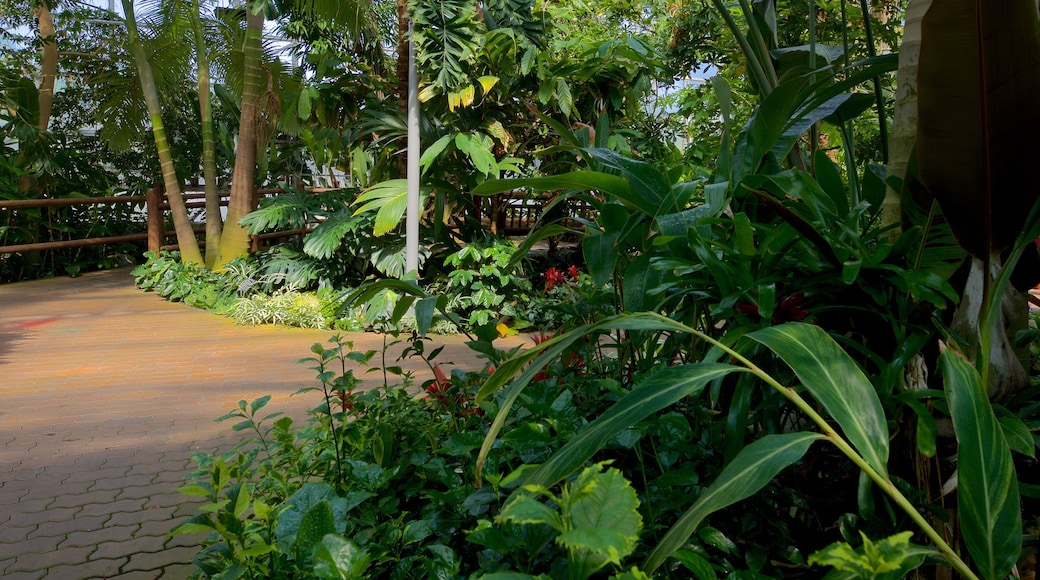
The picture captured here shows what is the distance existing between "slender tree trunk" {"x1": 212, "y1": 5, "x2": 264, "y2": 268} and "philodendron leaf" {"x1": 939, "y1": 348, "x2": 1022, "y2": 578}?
9721 millimetres

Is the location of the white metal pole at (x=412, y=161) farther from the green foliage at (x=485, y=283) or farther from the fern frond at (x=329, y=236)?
the fern frond at (x=329, y=236)

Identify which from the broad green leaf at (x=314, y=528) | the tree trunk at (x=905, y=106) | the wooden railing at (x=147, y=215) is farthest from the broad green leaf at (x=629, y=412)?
the wooden railing at (x=147, y=215)

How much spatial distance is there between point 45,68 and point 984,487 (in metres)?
14.5

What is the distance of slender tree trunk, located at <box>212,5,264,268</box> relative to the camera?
952cm

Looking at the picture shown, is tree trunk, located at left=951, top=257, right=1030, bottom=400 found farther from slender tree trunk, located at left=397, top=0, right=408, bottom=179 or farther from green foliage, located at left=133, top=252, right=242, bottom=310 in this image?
green foliage, located at left=133, top=252, right=242, bottom=310

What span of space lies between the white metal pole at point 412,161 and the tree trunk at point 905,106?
614cm

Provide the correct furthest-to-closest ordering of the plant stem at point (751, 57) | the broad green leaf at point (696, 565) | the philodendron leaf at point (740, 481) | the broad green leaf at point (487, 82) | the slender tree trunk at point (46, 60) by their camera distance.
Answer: the slender tree trunk at point (46, 60), the broad green leaf at point (487, 82), the plant stem at point (751, 57), the broad green leaf at point (696, 565), the philodendron leaf at point (740, 481)

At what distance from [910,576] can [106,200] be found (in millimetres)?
12769

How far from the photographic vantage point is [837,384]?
91 cm

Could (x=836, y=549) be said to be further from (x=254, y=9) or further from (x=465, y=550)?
(x=254, y=9)

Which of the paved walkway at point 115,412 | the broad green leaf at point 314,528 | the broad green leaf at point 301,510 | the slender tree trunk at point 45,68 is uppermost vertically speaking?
the slender tree trunk at point 45,68

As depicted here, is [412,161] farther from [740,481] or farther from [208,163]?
[740,481]

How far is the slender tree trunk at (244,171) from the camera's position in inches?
375

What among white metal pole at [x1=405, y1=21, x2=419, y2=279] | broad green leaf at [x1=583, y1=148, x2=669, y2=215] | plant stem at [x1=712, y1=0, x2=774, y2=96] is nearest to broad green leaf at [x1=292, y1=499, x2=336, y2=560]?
broad green leaf at [x1=583, y1=148, x2=669, y2=215]
